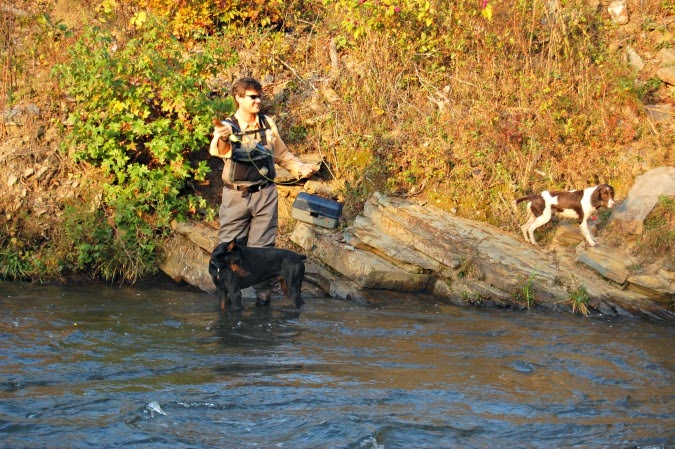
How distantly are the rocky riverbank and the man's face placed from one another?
2.36 metres

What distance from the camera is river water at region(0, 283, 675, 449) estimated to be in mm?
5117

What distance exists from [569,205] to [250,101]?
4.41 meters

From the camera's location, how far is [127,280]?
999cm

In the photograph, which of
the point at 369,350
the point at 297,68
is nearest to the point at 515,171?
the point at 297,68

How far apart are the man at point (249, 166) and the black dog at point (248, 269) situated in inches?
8.8

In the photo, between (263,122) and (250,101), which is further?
(263,122)

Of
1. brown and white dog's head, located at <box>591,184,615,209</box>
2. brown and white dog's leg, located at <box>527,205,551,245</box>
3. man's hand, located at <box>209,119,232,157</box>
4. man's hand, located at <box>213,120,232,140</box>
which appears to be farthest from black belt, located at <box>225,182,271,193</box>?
brown and white dog's head, located at <box>591,184,615,209</box>

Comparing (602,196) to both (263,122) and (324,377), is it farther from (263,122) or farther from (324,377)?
(324,377)

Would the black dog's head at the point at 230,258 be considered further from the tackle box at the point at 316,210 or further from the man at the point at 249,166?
the tackle box at the point at 316,210

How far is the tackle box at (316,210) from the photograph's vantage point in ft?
33.6

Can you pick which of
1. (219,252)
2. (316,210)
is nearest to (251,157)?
(219,252)

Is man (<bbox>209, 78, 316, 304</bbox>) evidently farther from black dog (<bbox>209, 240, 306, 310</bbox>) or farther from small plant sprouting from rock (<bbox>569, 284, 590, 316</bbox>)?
small plant sprouting from rock (<bbox>569, 284, 590, 316</bbox>)

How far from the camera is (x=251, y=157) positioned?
782cm

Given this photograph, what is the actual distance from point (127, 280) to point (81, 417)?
4.92 meters
